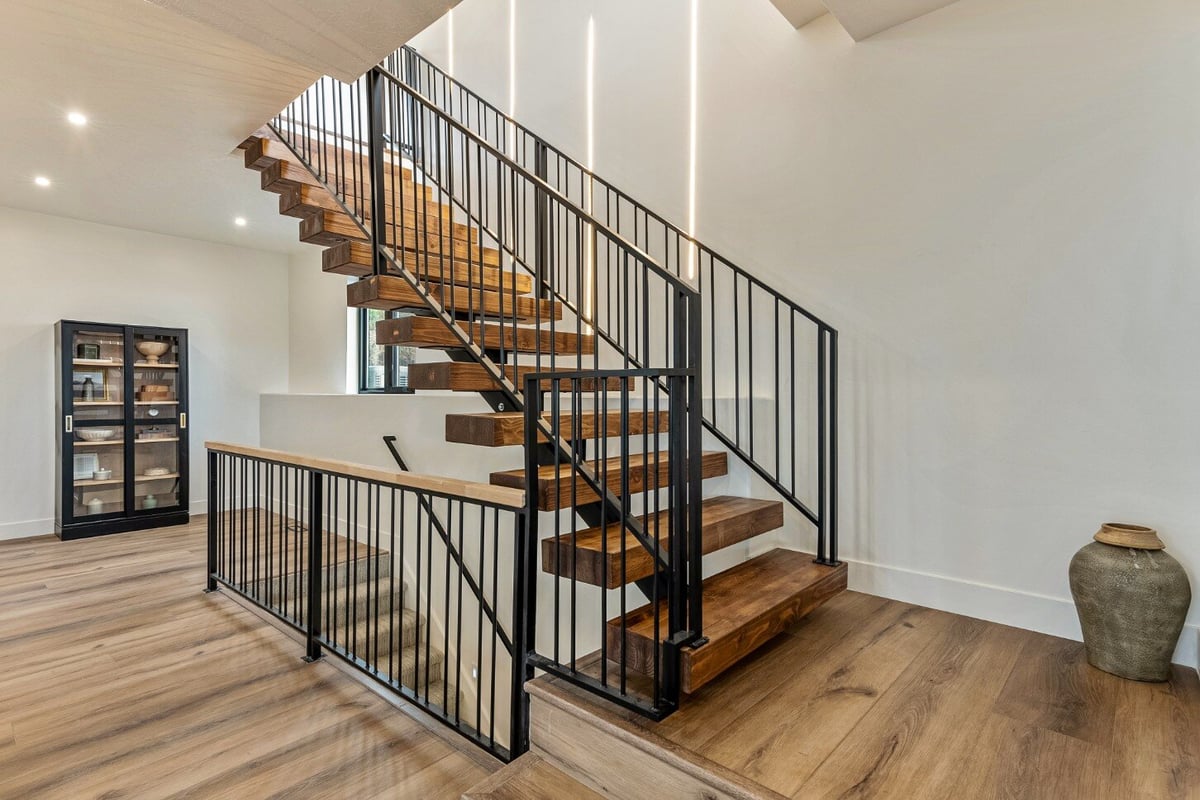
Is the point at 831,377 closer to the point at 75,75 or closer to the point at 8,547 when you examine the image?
the point at 75,75

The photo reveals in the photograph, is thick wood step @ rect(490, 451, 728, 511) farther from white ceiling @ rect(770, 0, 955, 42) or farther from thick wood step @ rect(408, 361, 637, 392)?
white ceiling @ rect(770, 0, 955, 42)

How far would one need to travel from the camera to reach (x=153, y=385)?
5.66 metres

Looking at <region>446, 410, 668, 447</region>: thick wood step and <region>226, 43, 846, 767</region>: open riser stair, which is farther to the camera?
<region>446, 410, 668, 447</region>: thick wood step

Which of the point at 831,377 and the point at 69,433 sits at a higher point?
the point at 831,377

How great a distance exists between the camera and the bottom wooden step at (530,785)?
1.70 meters

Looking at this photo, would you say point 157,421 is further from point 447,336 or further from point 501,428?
point 501,428

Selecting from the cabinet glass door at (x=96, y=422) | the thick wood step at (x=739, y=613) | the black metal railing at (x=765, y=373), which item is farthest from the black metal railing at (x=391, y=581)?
the black metal railing at (x=765, y=373)

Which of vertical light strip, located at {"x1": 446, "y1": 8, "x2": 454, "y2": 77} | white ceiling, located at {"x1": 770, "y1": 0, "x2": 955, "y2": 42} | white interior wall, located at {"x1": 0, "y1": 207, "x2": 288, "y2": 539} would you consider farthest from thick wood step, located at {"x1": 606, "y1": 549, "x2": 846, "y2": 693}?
white interior wall, located at {"x1": 0, "y1": 207, "x2": 288, "y2": 539}

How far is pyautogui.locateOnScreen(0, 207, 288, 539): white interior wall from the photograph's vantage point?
204 inches

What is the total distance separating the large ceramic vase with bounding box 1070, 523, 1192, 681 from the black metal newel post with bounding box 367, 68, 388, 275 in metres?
3.17

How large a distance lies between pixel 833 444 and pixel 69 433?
19.6ft

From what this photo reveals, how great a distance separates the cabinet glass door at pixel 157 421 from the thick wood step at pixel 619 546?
513cm

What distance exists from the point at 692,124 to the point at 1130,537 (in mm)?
2866

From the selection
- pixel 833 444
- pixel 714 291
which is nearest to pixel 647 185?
pixel 714 291
